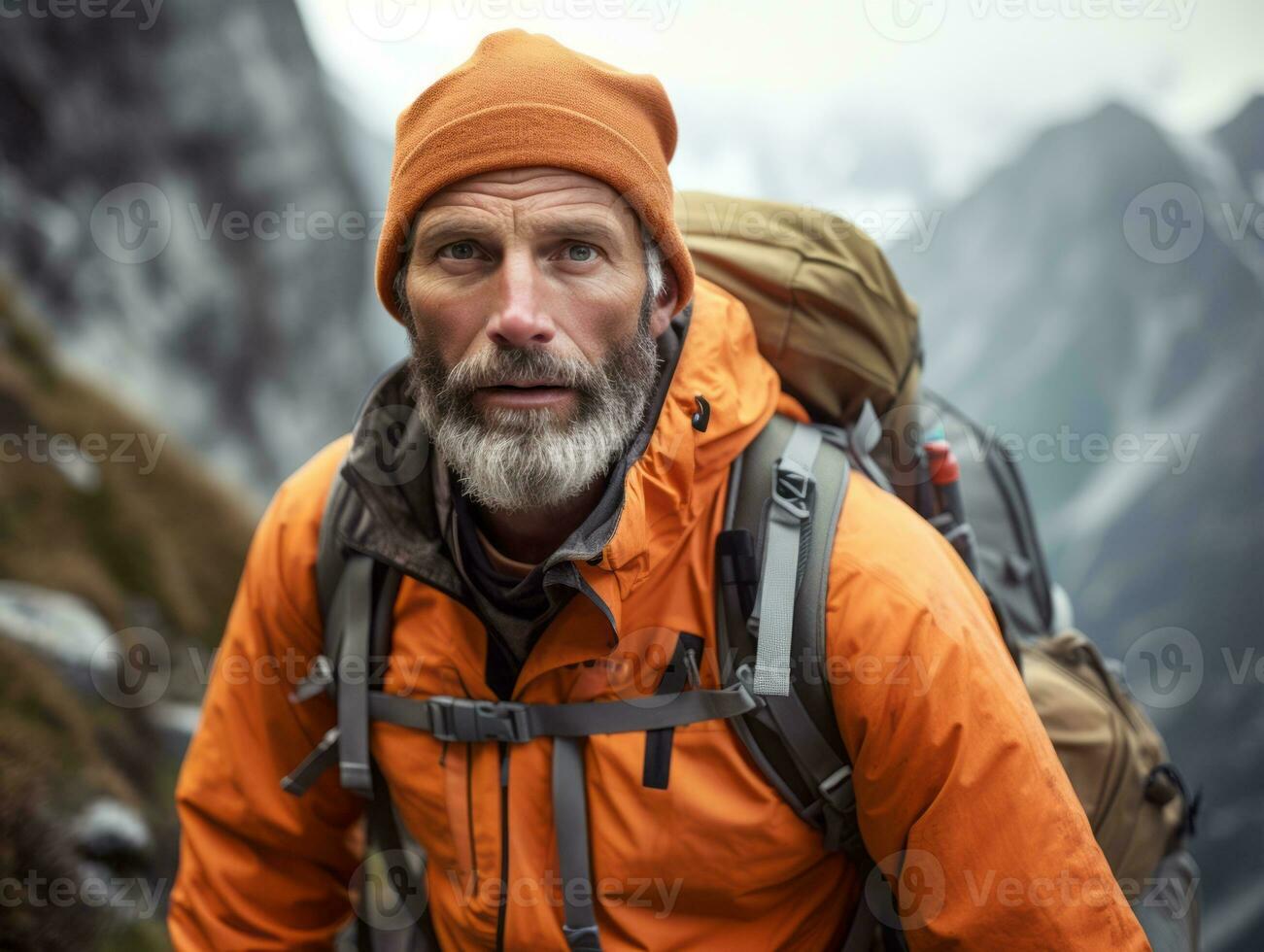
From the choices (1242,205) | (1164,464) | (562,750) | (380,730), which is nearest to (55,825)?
(380,730)

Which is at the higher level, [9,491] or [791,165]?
[791,165]

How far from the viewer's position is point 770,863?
1.82 m

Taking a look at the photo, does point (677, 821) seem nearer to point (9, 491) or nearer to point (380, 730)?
point (380, 730)

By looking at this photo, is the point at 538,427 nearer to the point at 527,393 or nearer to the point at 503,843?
the point at 527,393

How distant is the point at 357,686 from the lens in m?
2.04

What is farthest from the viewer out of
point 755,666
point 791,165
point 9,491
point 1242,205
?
point 791,165

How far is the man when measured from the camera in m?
1.65

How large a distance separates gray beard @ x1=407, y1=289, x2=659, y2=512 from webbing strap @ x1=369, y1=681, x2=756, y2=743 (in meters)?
0.43

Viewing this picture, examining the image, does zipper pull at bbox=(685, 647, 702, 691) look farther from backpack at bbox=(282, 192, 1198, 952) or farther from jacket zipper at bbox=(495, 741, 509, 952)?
jacket zipper at bbox=(495, 741, 509, 952)

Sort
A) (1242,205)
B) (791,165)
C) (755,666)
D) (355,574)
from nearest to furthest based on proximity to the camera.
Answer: (755,666), (355,574), (1242,205), (791,165)

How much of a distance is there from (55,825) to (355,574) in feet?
7.04

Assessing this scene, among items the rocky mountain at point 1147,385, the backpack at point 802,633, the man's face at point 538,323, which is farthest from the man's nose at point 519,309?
the rocky mountain at point 1147,385

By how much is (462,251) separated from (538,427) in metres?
0.41

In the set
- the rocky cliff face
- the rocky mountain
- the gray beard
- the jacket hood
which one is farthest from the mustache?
the rocky mountain
